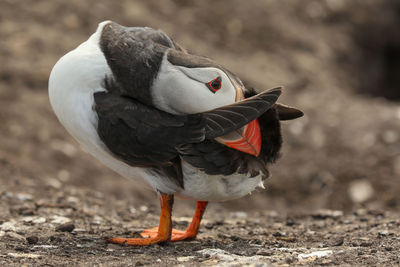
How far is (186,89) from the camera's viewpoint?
13.2 feet

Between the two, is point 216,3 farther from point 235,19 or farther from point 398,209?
point 398,209

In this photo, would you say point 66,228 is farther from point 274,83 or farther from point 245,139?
point 274,83

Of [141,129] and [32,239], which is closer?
[141,129]

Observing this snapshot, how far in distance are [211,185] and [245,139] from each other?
407 millimetres

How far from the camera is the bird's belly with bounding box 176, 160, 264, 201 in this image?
4.22m

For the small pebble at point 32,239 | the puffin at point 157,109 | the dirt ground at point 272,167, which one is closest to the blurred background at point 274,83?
the dirt ground at point 272,167

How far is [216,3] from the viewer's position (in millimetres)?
12195

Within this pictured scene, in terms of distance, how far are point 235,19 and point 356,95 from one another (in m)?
2.84

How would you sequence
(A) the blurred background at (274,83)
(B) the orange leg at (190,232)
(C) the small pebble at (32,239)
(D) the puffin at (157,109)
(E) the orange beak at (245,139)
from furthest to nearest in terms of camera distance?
1. (A) the blurred background at (274,83)
2. (B) the orange leg at (190,232)
3. (C) the small pebble at (32,239)
4. (E) the orange beak at (245,139)
5. (D) the puffin at (157,109)

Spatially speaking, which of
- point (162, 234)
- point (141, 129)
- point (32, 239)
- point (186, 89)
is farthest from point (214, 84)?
point (32, 239)

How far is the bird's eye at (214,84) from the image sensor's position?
4086 mm

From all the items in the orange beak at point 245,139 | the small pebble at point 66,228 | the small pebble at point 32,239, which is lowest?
the small pebble at point 32,239

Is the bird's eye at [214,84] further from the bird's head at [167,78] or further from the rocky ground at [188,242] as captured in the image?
the rocky ground at [188,242]

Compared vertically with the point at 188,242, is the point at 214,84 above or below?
above
